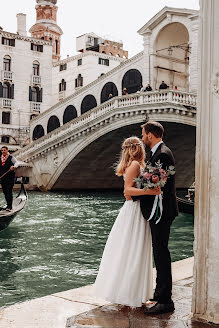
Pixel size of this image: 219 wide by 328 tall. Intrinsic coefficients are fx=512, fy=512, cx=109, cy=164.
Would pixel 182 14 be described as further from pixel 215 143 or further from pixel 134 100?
pixel 215 143

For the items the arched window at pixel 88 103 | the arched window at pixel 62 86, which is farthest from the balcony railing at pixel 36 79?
the arched window at pixel 62 86

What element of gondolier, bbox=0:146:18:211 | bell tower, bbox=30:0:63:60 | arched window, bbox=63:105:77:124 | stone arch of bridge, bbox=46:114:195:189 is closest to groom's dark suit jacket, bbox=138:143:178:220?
gondolier, bbox=0:146:18:211

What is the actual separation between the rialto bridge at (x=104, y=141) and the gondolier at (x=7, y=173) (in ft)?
24.9

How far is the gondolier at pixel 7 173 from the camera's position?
27.2 ft

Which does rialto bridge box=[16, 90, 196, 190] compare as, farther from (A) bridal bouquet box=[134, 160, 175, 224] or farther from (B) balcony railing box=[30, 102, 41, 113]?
(A) bridal bouquet box=[134, 160, 175, 224]

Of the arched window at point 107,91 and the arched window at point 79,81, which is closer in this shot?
the arched window at point 107,91

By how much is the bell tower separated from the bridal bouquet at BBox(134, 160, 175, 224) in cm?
3267

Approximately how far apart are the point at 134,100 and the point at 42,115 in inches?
314

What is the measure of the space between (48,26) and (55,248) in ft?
95.9

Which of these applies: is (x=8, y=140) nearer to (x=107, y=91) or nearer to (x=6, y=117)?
(x=6, y=117)

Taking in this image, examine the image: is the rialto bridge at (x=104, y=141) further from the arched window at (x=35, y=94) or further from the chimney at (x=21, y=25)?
the chimney at (x=21, y=25)

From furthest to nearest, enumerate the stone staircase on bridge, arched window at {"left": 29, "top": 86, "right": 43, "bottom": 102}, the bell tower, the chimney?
the bell tower < the chimney < arched window at {"left": 29, "top": 86, "right": 43, "bottom": 102} < the stone staircase on bridge

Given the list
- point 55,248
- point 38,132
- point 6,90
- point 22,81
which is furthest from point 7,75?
point 55,248

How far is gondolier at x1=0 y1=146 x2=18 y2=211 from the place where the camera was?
8289 mm
